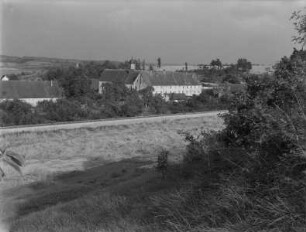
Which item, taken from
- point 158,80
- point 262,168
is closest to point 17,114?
point 262,168

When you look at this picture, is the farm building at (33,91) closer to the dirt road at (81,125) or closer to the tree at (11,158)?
the dirt road at (81,125)

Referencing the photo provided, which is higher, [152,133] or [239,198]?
[239,198]

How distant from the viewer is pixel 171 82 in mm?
91062

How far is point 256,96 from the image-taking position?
8273 millimetres

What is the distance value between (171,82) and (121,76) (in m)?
9.47

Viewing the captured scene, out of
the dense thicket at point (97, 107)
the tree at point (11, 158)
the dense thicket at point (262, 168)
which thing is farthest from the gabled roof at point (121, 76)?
the tree at point (11, 158)

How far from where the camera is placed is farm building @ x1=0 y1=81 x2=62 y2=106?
65625 millimetres

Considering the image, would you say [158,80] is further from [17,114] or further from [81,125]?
[81,125]

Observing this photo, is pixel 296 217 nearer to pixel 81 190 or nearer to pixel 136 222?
pixel 136 222

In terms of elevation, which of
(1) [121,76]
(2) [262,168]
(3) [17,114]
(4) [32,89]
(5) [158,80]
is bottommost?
(3) [17,114]

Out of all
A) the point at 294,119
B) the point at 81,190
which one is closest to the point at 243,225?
the point at 294,119

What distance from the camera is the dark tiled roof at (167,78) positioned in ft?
290

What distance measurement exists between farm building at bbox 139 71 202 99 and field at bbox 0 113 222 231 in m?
41.4

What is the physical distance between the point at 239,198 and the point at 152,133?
107 ft
